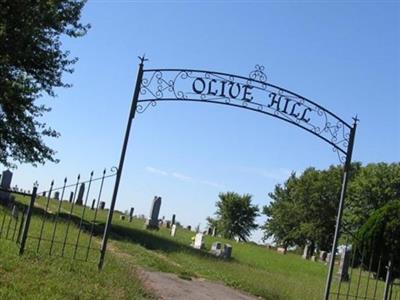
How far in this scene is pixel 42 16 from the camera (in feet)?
65.1

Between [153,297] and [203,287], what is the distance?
2789 millimetres

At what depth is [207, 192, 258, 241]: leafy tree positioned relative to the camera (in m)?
72.2

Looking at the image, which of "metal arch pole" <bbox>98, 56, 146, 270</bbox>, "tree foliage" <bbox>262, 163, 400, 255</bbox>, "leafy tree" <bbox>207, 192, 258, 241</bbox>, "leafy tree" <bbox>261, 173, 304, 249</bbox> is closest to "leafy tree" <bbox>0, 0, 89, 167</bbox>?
"metal arch pole" <bbox>98, 56, 146, 270</bbox>

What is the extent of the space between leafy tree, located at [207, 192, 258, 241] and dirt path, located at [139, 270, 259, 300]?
5953 centimetres

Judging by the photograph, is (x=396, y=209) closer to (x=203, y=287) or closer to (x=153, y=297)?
(x=203, y=287)

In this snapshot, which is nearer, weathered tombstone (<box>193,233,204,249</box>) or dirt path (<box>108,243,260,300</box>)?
dirt path (<box>108,243,260,300</box>)

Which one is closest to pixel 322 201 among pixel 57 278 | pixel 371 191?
pixel 371 191

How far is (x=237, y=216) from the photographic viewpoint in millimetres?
72750

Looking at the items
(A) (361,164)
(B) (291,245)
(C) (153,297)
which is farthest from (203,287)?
(A) (361,164)

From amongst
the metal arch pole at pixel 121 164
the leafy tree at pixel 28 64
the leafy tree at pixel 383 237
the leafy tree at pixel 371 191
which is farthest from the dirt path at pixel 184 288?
the leafy tree at pixel 371 191

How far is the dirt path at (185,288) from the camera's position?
995 cm

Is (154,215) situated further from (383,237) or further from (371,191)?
(371,191)

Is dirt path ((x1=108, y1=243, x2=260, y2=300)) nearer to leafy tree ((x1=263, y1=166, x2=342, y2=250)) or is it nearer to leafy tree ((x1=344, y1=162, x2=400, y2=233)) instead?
leafy tree ((x1=344, y1=162, x2=400, y2=233))

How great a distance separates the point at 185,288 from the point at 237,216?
205ft
